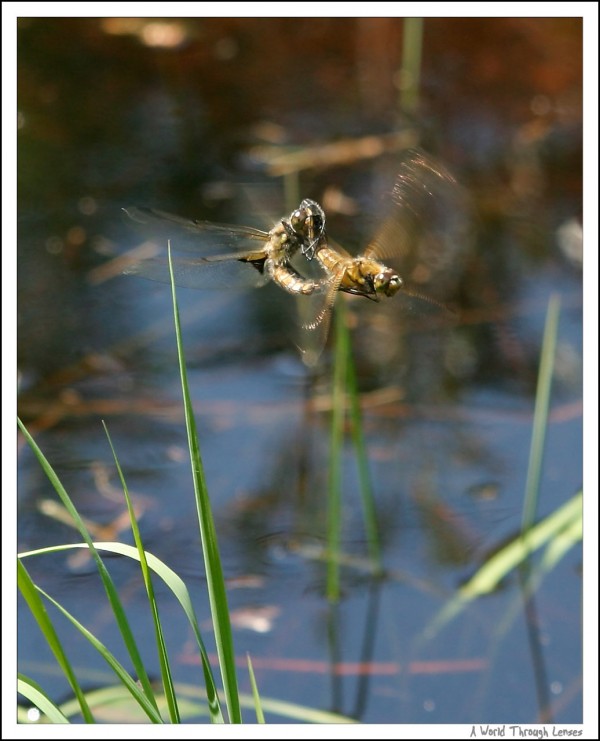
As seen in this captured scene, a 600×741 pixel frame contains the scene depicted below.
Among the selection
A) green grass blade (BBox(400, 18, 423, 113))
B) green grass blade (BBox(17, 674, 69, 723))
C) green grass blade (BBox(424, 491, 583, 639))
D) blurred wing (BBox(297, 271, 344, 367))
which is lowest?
green grass blade (BBox(17, 674, 69, 723))

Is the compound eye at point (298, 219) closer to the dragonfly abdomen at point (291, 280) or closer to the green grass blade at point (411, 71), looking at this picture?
the dragonfly abdomen at point (291, 280)

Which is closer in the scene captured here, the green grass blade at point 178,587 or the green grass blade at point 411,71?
the green grass blade at point 178,587

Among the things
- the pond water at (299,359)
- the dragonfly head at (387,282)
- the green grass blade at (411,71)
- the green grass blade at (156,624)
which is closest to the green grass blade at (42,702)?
the green grass blade at (156,624)

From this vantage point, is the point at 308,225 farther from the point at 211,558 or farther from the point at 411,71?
the point at 411,71

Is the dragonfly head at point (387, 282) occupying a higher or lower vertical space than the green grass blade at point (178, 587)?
higher

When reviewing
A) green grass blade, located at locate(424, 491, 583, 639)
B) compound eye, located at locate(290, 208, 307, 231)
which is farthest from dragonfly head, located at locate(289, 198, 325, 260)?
green grass blade, located at locate(424, 491, 583, 639)

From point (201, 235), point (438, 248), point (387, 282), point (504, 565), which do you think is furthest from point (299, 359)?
point (387, 282)

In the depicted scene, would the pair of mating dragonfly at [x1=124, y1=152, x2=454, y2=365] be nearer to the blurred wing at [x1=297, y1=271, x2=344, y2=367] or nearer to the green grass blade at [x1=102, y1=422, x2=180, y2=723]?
the blurred wing at [x1=297, y1=271, x2=344, y2=367]

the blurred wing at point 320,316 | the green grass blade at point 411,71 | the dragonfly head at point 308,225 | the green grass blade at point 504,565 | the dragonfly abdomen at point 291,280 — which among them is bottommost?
the green grass blade at point 504,565

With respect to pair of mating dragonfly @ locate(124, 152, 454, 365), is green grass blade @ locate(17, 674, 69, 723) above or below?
below
